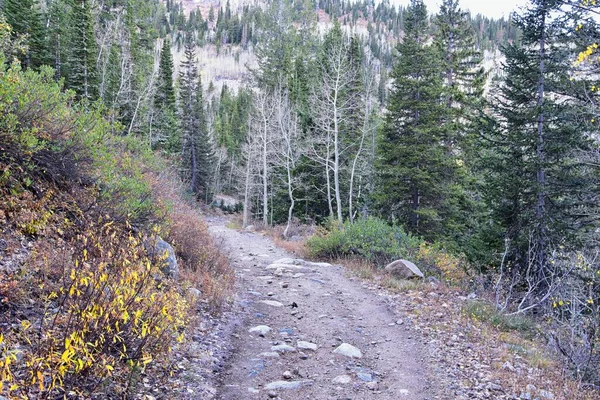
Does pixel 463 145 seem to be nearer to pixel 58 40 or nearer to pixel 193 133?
pixel 193 133

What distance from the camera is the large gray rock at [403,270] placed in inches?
419

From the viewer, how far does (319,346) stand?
615 centimetres

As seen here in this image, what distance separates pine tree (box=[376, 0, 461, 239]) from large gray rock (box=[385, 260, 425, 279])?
7.25 m

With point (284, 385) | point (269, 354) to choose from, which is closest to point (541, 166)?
point (269, 354)

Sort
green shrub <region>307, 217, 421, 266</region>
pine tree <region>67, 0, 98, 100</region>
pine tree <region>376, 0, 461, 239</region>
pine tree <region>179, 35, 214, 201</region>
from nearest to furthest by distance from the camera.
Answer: green shrub <region>307, 217, 421, 266</region>, pine tree <region>376, 0, 461, 239</region>, pine tree <region>67, 0, 98, 100</region>, pine tree <region>179, 35, 214, 201</region>

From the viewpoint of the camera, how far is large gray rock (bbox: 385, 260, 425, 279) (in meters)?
10.7

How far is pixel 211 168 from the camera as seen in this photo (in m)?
48.2

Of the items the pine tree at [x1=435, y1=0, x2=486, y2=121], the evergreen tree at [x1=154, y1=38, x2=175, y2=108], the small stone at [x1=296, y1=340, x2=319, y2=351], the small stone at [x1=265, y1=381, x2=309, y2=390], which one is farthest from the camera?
the evergreen tree at [x1=154, y1=38, x2=175, y2=108]

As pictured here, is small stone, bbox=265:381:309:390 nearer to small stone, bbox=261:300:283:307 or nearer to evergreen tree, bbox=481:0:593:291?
small stone, bbox=261:300:283:307

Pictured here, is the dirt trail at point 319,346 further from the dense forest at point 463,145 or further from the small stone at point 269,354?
the dense forest at point 463,145

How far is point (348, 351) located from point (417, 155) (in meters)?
13.8

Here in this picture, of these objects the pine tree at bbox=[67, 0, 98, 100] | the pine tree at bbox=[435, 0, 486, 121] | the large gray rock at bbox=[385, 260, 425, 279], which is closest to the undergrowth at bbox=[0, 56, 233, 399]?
the large gray rock at bbox=[385, 260, 425, 279]

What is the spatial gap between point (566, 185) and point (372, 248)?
19.7 feet

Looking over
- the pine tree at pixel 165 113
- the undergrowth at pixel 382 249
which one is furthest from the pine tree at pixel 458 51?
the pine tree at pixel 165 113
